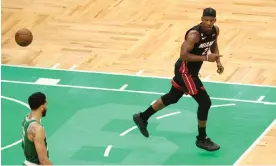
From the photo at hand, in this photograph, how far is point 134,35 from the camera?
2222cm

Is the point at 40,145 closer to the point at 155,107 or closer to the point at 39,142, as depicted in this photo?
the point at 39,142

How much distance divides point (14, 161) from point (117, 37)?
20.6 feet

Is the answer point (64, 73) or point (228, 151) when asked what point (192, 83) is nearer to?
point (228, 151)

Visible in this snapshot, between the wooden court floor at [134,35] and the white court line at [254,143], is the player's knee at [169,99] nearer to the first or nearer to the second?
the white court line at [254,143]

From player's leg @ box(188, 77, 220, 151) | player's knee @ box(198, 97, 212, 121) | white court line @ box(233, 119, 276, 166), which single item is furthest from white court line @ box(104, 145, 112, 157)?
white court line @ box(233, 119, 276, 166)

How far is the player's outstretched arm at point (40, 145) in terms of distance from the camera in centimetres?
1322

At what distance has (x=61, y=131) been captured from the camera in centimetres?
1761

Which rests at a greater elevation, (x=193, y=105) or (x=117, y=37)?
(x=117, y=37)

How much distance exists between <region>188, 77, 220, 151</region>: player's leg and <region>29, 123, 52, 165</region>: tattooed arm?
12.9ft

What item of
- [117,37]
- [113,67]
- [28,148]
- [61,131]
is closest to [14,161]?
[61,131]

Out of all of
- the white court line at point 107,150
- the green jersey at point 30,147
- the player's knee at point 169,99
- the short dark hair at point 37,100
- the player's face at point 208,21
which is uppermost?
the player's face at point 208,21

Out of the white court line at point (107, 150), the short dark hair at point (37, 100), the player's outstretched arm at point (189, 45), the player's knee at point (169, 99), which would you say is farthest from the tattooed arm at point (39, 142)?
the player's knee at point (169, 99)

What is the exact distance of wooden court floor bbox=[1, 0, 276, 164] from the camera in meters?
20.6

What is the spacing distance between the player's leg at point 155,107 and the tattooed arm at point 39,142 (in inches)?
160
